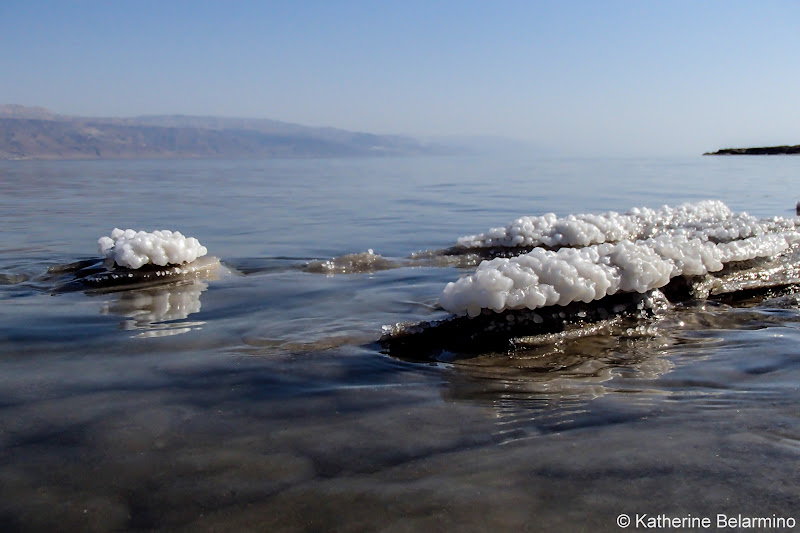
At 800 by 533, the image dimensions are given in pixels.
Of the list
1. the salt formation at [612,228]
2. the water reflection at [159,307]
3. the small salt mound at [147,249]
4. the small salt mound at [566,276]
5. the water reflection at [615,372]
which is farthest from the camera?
the salt formation at [612,228]

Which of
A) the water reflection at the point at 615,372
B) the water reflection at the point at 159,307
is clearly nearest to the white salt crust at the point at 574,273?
the water reflection at the point at 615,372

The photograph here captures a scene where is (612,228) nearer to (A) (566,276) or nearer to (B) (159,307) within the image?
(A) (566,276)

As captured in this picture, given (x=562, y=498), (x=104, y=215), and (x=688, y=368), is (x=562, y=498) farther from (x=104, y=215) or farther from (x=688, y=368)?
(x=104, y=215)

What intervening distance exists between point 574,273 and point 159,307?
300cm

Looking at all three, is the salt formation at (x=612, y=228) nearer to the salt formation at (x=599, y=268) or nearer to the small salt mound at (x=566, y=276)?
the salt formation at (x=599, y=268)

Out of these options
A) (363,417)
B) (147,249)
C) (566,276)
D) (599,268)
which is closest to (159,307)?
(147,249)

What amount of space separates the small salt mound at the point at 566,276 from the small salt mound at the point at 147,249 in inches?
128

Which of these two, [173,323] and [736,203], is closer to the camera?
[173,323]

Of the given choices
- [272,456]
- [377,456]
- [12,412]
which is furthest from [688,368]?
[12,412]

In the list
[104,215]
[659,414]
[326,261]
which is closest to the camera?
[659,414]

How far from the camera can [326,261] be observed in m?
6.82

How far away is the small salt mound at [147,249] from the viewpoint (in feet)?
18.9

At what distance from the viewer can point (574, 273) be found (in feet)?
11.9

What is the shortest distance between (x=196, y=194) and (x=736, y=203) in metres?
13.6
